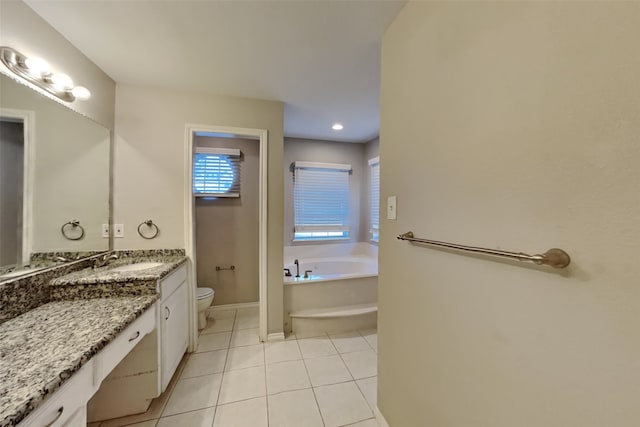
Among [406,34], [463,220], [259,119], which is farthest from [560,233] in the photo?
[259,119]

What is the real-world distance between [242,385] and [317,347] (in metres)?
0.73

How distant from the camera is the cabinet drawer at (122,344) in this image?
3.09 feet

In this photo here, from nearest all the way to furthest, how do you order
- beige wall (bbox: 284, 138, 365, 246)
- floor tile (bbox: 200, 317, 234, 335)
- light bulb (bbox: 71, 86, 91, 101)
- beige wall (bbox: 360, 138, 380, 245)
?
light bulb (bbox: 71, 86, 91, 101)
floor tile (bbox: 200, 317, 234, 335)
beige wall (bbox: 284, 138, 365, 246)
beige wall (bbox: 360, 138, 380, 245)

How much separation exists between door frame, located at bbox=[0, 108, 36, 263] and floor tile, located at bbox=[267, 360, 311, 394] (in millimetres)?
1690

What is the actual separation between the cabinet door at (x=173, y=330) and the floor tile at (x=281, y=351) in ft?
2.32

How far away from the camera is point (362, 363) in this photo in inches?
78.4

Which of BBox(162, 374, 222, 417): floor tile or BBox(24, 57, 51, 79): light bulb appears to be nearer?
BBox(24, 57, 51, 79): light bulb

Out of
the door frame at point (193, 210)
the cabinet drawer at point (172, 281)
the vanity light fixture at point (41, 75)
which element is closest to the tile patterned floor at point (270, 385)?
the door frame at point (193, 210)

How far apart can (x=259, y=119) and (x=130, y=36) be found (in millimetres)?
1005

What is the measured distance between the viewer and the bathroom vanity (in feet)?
2.28

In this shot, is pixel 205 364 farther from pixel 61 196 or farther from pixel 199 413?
pixel 61 196

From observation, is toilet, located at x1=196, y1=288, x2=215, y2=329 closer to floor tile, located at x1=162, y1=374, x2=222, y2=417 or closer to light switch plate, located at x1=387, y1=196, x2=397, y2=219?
floor tile, located at x1=162, y1=374, x2=222, y2=417

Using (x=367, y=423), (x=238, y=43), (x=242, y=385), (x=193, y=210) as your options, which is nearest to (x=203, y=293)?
(x=193, y=210)

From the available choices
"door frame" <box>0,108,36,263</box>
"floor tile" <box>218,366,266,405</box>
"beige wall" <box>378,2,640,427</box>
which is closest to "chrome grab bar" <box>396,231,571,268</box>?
"beige wall" <box>378,2,640,427</box>
